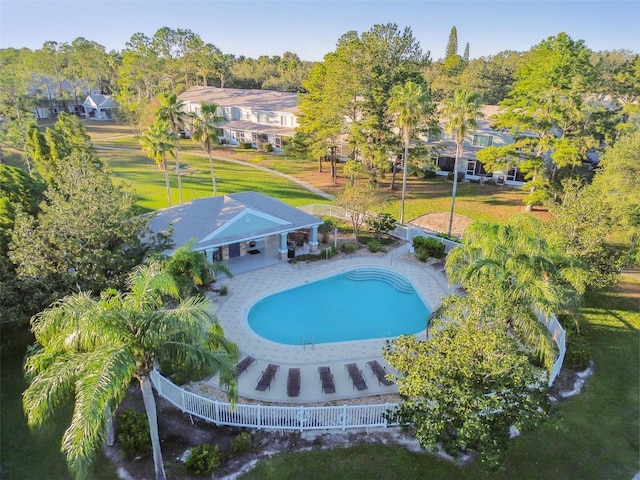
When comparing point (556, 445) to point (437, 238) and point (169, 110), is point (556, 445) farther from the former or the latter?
point (169, 110)

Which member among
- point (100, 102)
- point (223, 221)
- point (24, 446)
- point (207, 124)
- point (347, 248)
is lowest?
point (24, 446)

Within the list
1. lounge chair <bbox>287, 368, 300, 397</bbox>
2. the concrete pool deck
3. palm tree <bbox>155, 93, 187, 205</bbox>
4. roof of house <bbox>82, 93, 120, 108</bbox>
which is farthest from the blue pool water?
roof of house <bbox>82, 93, 120, 108</bbox>

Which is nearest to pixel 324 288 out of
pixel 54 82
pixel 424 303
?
pixel 424 303

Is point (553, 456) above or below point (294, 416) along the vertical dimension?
below

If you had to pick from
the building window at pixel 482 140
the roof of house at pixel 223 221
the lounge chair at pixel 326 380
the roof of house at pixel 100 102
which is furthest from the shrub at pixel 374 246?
the roof of house at pixel 100 102

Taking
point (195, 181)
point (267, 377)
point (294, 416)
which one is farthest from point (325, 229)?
point (195, 181)

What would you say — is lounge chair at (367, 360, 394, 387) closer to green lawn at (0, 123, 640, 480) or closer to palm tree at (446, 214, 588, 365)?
green lawn at (0, 123, 640, 480)

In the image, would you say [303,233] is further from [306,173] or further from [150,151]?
[306,173]
